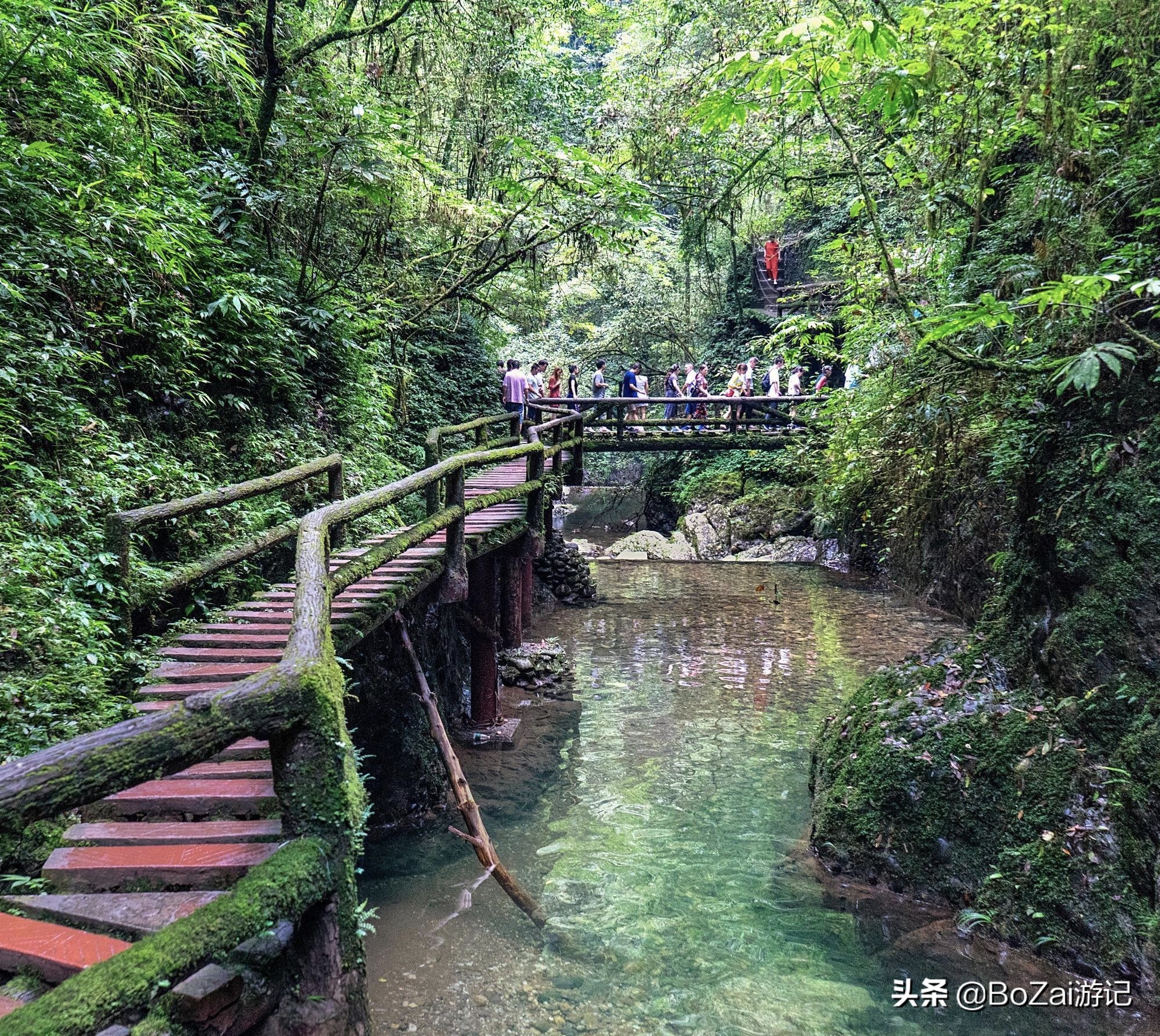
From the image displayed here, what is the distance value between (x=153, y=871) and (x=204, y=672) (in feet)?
5.56

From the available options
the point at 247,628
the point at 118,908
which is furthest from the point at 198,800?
the point at 247,628

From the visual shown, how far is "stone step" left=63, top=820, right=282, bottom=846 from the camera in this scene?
10.8ft

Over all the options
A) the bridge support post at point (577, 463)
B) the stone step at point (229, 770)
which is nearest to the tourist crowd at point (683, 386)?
the bridge support post at point (577, 463)

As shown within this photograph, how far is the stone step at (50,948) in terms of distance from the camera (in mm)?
2506

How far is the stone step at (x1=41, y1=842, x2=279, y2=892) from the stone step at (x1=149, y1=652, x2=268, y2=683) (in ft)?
4.60

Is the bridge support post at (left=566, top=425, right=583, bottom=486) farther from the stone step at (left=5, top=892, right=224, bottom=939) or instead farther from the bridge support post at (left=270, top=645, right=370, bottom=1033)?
the stone step at (left=5, top=892, right=224, bottom=939)

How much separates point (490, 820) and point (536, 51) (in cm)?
1631

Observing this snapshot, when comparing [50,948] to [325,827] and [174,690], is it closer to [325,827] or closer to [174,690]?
[325,827]

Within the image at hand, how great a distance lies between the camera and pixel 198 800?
3.56 m

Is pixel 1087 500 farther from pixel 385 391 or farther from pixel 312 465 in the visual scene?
pixel 385 391

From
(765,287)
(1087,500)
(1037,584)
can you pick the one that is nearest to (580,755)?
(1037,584)

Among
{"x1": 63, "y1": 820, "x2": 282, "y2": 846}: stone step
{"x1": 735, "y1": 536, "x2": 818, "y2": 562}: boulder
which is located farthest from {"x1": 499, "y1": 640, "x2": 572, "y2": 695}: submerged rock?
{"x1": 735, "y1": 536, "x2": 818, "y2": 562}: boulder

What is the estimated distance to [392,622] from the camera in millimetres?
7129

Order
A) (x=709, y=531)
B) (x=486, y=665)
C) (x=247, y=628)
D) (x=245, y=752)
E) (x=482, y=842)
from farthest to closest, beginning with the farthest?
(x=709, y=531) → (x=486, y=665) → (x=482, y=842) → (x=247, y=628) → (x=245, y=752)
